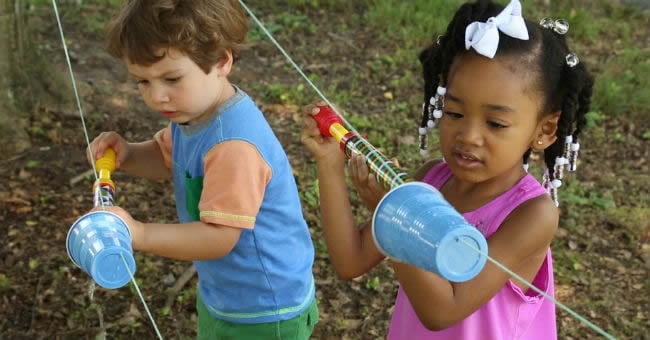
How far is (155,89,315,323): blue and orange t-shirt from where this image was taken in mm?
1823

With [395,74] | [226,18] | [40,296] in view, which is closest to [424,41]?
[395,74]

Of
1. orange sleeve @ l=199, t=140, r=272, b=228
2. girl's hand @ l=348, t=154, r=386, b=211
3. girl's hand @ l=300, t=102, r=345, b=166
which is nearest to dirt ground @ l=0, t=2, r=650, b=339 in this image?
orange sleeve @ l=199, t=140, r=272, b=228

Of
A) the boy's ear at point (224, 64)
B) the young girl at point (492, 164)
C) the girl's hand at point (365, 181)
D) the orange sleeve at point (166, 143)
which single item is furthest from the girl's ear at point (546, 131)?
the orange sleeve at point (166, 143)

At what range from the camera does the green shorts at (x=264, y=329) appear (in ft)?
6.93

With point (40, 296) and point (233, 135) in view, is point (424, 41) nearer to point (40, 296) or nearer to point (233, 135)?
point (40, 296)

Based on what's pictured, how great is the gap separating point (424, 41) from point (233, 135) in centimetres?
397

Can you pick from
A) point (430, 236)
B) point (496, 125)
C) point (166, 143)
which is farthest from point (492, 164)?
point (166, 143)

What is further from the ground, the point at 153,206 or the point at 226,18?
the point at 226,18

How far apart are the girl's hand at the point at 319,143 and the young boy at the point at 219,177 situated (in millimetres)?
183

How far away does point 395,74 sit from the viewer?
530cm

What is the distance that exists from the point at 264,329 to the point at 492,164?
84 centimetres

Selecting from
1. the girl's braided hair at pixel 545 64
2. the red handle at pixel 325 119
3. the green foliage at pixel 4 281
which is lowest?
the green foliage at pixel 4 281

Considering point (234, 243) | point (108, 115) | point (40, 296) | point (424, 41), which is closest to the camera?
point (234, 243)

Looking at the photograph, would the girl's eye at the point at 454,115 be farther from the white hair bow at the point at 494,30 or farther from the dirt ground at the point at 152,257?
the dirt ground at the point at 152,257
